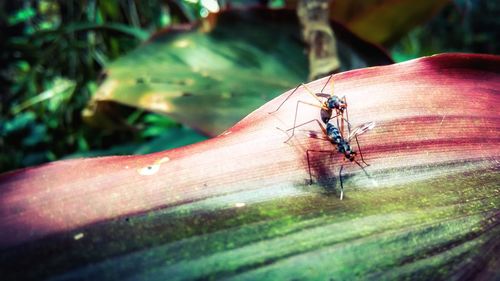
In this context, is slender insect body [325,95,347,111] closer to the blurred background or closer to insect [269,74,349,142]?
insect [269,74,349,142]

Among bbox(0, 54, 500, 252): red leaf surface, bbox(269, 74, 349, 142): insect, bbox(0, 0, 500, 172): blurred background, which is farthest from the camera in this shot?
bbox(0, 0, 500, 172): blurred background

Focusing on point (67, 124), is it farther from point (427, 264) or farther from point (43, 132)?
point (427, 264)

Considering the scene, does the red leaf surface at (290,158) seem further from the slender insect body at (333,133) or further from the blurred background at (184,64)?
Answer: the blurred background at (184,64)

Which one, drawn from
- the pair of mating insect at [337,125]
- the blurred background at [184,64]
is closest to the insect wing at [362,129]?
the pair of mating insect at [337,125]

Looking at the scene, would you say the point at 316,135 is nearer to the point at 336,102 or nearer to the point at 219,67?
the point at 336,102

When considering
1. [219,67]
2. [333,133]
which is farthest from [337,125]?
[219,67]

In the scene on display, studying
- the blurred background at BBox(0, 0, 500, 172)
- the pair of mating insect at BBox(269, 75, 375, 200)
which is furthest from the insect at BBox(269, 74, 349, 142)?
the blurred background at BBox(0, 0, 500, 172)

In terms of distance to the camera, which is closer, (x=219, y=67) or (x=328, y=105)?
(x=328, y=105)
